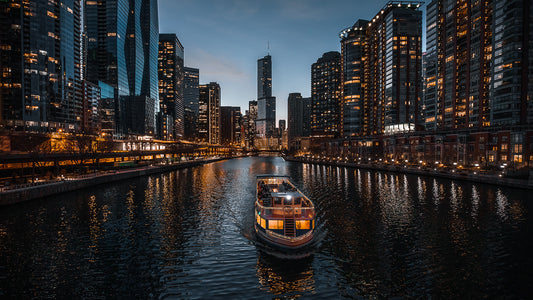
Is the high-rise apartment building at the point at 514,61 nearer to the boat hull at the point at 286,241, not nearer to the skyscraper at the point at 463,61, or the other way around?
the skyscraper at the point at 463,61

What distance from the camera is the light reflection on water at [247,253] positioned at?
75.0ft

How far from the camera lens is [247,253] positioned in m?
30.3

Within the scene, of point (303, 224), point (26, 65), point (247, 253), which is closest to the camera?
point (247, 253)

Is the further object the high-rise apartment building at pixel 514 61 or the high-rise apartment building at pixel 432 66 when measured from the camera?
the high-rise apartment building at pixel 432 66

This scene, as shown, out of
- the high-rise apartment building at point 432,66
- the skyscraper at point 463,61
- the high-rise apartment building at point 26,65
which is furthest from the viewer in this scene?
the high-rise apartment building at point 26,65

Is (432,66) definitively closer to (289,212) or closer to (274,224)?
(289,212)

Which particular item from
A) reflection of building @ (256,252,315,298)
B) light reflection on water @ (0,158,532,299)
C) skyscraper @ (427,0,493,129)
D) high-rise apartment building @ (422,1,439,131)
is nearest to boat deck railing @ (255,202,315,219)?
light reflection on water @ (0,158,532,299)

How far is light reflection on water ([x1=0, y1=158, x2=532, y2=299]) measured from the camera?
2288 centimetres

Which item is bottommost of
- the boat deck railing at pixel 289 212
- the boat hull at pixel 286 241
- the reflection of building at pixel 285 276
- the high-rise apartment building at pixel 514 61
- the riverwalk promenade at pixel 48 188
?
the reflection of building at pixel 285 276

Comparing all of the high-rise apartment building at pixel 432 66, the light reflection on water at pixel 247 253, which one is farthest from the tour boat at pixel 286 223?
the high-rise apartment building at pixel 432 66

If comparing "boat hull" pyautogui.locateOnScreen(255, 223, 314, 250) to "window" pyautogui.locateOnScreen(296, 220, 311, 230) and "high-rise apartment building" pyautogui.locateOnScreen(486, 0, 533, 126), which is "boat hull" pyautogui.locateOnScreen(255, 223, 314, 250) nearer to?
"window" pyautogui.locateOnScreen(296, 220, 311, 230)

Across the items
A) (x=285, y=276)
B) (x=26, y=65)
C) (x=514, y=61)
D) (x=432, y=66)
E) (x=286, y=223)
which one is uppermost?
(x=26, y=65)

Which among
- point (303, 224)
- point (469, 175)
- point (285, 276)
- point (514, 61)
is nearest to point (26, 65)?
point (303, 224)

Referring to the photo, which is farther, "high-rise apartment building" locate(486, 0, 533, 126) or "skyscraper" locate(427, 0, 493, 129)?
"skyscraper" locate(427, 0, 493, 129)
